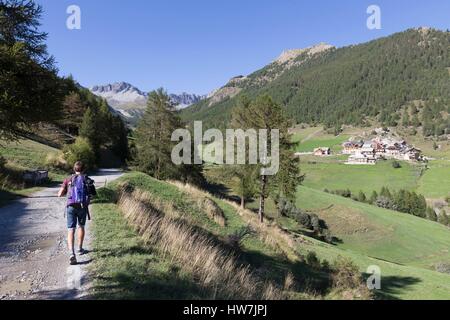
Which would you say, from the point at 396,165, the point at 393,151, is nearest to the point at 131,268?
the point at 396,165

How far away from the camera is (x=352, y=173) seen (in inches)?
5113

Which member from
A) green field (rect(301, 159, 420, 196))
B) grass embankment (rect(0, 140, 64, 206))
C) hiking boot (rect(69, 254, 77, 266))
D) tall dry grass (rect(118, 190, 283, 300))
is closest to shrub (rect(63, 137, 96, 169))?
grass embankment (rect(0, 140, 64, 206))

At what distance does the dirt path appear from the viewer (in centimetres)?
723

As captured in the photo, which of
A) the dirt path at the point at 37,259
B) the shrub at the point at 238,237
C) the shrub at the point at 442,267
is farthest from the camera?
the shrub at the point at 442,267

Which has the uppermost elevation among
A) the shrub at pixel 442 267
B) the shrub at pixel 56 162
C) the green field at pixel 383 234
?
the shrub at pixel 56 162

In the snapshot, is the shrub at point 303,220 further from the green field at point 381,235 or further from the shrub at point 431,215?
the shrub at point 431,215

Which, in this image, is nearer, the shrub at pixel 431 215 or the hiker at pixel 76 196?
the hiker at pixel 76 196

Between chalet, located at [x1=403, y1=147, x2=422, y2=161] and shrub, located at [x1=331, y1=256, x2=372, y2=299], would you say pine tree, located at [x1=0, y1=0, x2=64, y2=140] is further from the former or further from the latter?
chalet, located at [x1=403, y1=147, x2=422, y2=161]

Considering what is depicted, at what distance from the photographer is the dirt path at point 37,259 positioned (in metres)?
7.23

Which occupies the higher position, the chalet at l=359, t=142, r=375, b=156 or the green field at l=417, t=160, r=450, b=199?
the chalet at l=359, t=142, r=375, b=156

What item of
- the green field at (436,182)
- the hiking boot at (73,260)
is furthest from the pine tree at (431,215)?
the hiking boot at (73,260)

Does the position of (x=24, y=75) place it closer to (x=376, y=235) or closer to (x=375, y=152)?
(x=376, y=235)
